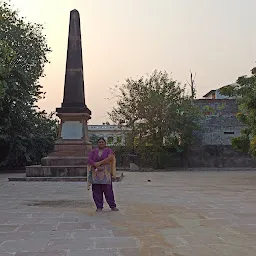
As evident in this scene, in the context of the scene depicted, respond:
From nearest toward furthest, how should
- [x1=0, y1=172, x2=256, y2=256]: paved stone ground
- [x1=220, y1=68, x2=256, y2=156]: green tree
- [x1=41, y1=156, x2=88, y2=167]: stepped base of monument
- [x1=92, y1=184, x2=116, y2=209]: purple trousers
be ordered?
[x1=0, y1=172, x2=256, y2=256]: paved stone ground
[x1=92, y1=184, x2=116, y2=209]: purple trousers
[x1=220, y1=68, x2=256, y2=156]: green tree
[x1=41, y1=156, x2=88, y2=167]: stepped base of monument

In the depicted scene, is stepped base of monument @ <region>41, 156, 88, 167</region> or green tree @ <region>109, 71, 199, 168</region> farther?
green tree @ <region>109, 71, 199, 168</region>

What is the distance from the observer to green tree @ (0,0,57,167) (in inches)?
867

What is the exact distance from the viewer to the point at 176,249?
4.17m

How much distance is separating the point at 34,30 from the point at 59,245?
75.8 feet

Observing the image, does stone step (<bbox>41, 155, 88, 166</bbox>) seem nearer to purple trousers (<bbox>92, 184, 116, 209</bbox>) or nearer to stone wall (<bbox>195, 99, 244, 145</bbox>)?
purple trousers (<bbox>92, 184, 116, 209</bbox>)

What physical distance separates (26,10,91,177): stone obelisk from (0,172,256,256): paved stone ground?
630cm

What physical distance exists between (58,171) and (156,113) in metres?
11.4

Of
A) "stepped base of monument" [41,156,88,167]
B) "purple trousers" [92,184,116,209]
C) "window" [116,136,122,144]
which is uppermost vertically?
"window" [116,136,122,144]

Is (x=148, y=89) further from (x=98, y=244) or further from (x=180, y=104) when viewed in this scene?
(x=98, y=244)

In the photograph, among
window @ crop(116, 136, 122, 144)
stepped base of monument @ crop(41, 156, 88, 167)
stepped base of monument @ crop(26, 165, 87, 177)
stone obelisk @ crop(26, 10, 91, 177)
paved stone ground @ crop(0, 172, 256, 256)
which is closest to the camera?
paved stone ground @ crop(0, 172, 256, 256)

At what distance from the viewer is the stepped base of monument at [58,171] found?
48.6 ft

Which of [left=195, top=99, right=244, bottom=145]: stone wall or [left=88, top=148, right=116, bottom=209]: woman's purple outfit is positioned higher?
[left=195, top=99, right=244, bottom=145]: stone wall

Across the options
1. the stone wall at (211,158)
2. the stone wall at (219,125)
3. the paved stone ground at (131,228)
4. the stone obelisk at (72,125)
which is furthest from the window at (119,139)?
the paved stone ground at (131,228)

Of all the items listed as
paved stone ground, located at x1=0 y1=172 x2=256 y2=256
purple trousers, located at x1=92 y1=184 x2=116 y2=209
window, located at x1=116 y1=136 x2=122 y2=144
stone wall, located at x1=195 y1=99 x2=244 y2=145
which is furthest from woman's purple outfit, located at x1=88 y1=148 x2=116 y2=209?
stone wall, located at x1=195 y1=99 x2=244 y2=145
